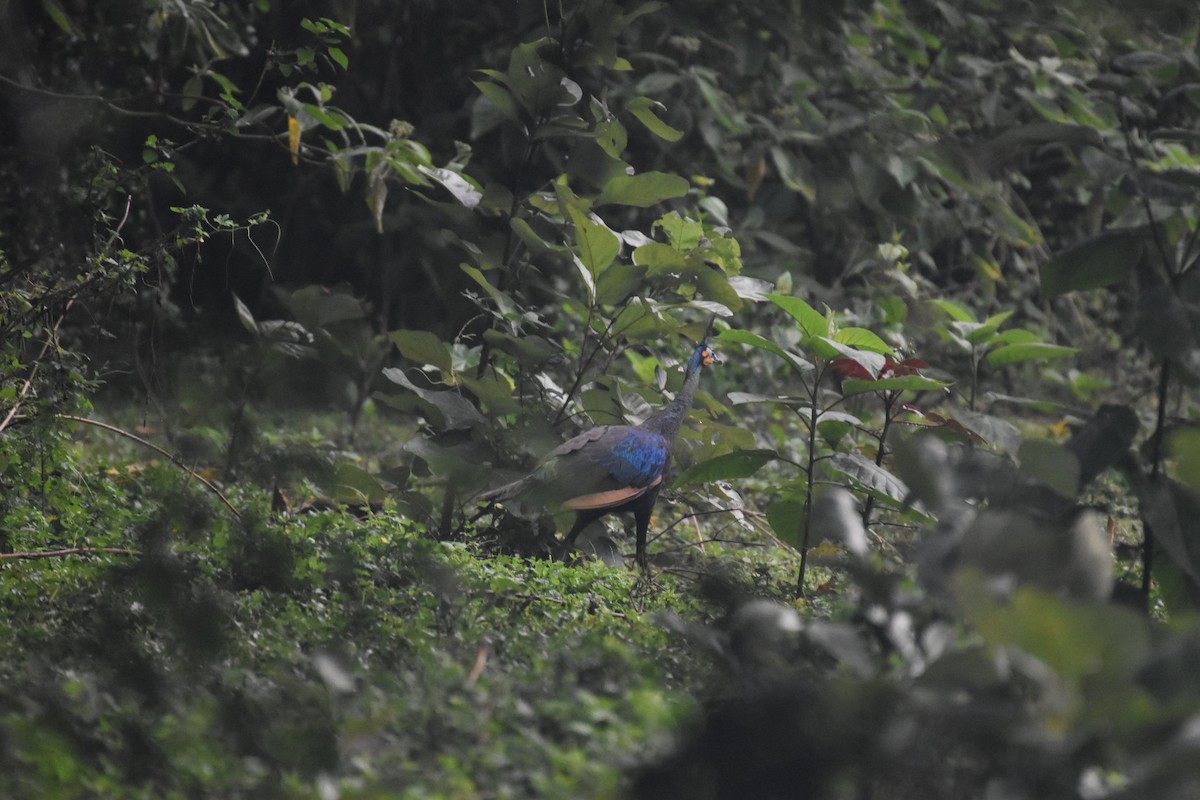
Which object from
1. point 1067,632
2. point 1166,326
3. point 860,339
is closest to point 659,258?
point 860,339

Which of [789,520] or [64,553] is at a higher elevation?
[64,553]

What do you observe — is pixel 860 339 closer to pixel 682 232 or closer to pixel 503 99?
pixel 682 232

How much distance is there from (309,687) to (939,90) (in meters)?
6.94

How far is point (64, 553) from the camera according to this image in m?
3.80

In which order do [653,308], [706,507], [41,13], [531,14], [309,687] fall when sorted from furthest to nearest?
[531,14] < [41,13] < [706,507] < [653,308] < [309,687]

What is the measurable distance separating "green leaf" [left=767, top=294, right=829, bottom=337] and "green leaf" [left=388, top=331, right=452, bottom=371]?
49.0 inches

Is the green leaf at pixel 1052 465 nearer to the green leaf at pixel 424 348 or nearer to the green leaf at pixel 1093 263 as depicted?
the green leaf at pixel 1093 263

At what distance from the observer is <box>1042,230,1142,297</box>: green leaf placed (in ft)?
10.7

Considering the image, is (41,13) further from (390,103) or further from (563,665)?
(563,665)

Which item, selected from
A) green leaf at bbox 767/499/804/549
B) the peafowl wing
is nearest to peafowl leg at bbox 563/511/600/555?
the peafowl wing

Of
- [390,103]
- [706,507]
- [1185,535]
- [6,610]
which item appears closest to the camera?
[1185,535]

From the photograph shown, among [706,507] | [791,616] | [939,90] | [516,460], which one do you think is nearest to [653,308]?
[516,460]

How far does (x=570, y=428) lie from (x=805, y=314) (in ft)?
4.28

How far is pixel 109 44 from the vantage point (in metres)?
6.04
